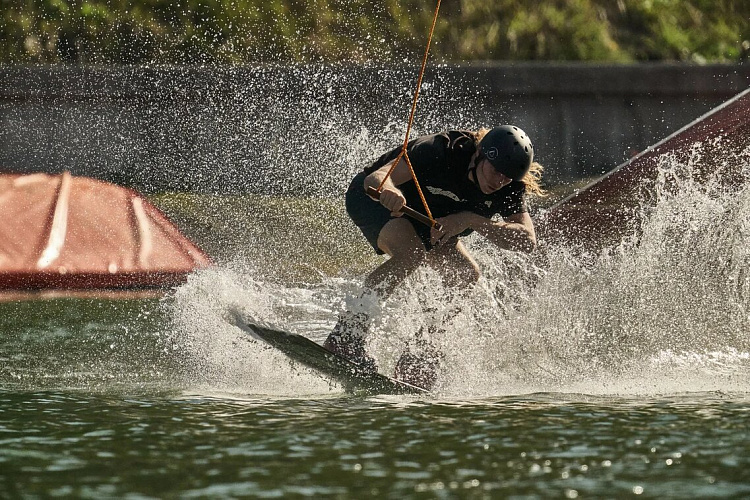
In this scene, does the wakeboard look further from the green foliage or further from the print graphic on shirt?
the green foliage

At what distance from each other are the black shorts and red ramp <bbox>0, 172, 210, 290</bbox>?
14.7 ft

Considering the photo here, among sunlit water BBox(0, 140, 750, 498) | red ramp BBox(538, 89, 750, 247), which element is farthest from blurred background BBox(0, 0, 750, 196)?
red ramp BBox(538, 89, 750, 247)

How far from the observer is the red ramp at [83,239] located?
11.3 metres

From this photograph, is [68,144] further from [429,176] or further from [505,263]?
[429,176]

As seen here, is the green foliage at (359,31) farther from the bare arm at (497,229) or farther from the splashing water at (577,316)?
the bare arm at (497,229)

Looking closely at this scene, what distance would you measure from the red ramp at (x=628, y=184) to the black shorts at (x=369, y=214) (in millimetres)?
2077

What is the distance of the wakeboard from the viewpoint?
672 centimetres

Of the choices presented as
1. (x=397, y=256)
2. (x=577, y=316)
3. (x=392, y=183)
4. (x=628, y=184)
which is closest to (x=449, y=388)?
(x=397, y=256)

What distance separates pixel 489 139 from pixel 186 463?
2577mm

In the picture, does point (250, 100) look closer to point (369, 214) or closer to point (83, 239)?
point (83, 239)

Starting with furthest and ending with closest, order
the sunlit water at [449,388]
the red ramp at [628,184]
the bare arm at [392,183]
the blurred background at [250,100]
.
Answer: the blurred background at [250,100]
the red ramp at [628,184]
the bare arm at [392,183]
the sunlit water at [449,388]

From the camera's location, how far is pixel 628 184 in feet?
30.7

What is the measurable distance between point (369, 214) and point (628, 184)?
9.14 feet

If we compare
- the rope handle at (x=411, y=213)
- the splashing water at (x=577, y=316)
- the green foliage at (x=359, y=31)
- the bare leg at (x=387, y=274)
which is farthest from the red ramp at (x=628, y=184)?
the green foliage at (x=359, y=31)
